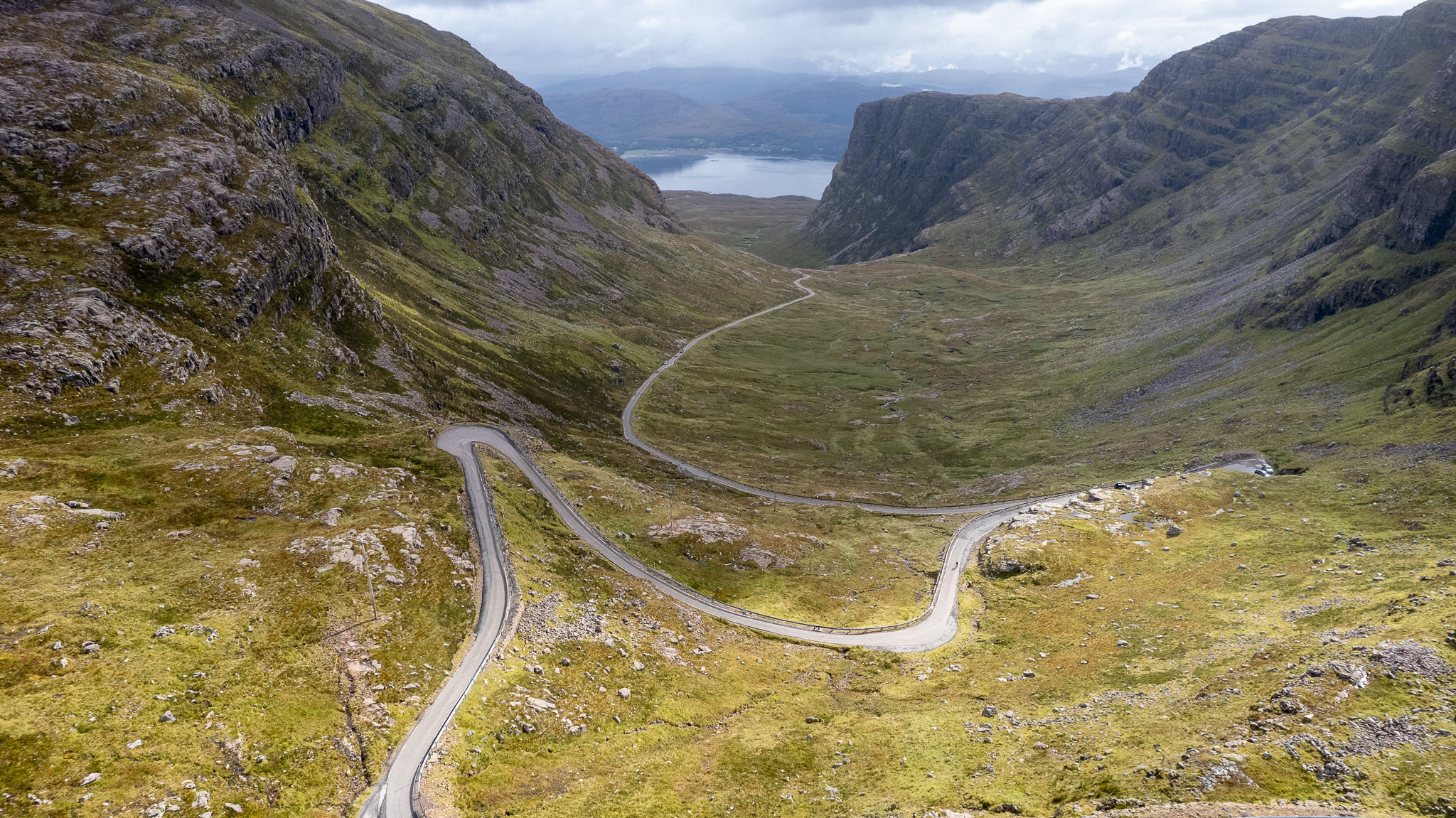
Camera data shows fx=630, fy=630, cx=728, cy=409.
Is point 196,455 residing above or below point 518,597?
above

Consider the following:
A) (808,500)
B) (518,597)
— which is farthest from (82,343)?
(808,500)

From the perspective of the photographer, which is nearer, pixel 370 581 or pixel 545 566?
pixel 370 581

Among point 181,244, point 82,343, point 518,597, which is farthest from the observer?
point 181,244

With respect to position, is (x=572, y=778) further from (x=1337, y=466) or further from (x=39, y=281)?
(x=1337, y=466)

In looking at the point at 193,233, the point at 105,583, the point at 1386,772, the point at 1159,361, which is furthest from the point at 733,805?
the point at 1159,361

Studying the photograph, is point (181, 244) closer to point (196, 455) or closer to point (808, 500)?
point (196, 455)

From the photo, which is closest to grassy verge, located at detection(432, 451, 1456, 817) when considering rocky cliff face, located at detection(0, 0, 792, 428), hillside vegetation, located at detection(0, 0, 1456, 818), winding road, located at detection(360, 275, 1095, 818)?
hillside vegetation, located at detection(0, 0, 1456, 818)

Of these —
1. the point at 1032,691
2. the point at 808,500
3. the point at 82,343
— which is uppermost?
the point at 82,343
